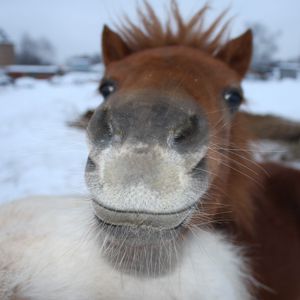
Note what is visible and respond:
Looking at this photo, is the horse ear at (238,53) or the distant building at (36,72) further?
the distant building at (36,72)

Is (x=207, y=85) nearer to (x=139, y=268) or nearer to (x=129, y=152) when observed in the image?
(x=129, y=152)

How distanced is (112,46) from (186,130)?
54.5 inches

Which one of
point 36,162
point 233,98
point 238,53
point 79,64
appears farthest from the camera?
point 79,64

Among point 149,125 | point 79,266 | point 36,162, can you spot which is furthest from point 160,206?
point 36,162

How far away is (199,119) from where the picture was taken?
123 cm

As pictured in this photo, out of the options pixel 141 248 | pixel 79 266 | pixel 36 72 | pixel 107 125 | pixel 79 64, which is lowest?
pixel 36 72

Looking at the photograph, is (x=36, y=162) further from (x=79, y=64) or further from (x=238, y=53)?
(x=79, y=64)

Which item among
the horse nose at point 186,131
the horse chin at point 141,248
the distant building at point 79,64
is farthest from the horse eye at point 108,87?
the distant building at point 79,64

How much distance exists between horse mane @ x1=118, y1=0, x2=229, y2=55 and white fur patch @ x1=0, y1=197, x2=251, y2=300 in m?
1.23

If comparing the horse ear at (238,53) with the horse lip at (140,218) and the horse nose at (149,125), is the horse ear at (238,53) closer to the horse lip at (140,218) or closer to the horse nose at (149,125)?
the horse nose at (149,125)

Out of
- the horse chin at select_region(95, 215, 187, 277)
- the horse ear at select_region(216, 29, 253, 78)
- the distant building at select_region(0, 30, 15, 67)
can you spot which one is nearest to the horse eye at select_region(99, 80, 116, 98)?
the horse chin at select_region(95, 215, 187, 277)

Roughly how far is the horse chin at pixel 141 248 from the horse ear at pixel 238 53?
141 cm

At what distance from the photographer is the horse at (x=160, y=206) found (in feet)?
3.47

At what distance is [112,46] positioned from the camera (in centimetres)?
227
